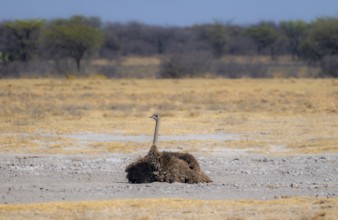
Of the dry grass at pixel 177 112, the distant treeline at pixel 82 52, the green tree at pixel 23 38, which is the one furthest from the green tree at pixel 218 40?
the dry grass at pixel 177 112

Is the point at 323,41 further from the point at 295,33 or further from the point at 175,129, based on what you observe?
the point at 175,129

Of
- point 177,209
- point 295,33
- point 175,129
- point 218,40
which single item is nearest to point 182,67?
point 175,129

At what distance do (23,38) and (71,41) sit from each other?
7127 millimetres

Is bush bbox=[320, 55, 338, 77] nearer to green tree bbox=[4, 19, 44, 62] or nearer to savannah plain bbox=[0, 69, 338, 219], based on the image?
savannah plain bbox=[0, 69, 338, 219]

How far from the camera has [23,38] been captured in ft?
213

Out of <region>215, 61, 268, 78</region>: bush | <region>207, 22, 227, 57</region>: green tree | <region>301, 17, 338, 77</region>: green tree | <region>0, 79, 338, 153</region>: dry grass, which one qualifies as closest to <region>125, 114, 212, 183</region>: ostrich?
<region>0, 79, 338, 153</region>: dry grass

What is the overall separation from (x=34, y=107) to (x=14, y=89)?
10.8 meters

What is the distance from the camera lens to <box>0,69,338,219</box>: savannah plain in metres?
11.3

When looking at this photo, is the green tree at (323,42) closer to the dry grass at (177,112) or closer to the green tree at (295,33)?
the dry grass at (177,112)

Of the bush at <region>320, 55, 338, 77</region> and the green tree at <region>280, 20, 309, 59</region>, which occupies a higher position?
the green tree at <region>280, 20, 309, 59</region>

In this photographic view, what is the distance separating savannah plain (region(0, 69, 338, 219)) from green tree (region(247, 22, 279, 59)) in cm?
4205

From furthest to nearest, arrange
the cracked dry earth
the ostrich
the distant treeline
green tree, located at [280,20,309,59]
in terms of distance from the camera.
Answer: green tree, located at [280,20,309,59]
the distant treeline
the ostrich
the cracked dry earth

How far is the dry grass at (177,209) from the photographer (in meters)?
10.6

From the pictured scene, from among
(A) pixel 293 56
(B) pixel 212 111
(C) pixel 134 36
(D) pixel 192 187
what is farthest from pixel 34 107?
(C) pixel 134 36
